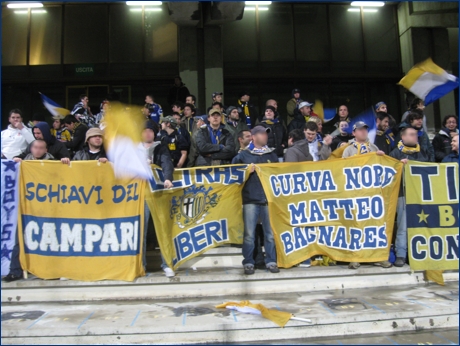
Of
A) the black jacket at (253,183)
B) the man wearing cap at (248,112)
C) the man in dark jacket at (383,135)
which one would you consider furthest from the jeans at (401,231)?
the man wearing cap at (248,112)

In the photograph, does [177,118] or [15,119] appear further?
[177,118]

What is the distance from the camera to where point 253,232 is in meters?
6.77

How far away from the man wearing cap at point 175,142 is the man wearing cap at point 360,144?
2921mm

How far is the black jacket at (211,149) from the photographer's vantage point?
7.77 m

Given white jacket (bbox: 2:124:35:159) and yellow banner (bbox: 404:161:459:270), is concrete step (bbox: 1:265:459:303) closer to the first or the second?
yellow banner (bbox: 404:161:459:270)

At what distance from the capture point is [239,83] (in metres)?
14.4

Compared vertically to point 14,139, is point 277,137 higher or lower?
higher

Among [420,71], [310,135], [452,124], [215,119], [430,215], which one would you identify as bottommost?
[430,215]

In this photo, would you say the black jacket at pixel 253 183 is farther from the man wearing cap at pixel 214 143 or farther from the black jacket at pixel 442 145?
the black jacket at pixel 442 145

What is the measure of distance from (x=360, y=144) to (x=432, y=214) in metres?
1.55

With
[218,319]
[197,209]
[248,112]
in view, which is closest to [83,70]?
[248,112]

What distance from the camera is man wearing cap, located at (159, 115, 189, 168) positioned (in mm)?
8383

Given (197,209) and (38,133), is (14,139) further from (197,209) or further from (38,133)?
(197,209)

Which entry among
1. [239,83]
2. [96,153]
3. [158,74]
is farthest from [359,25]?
[96,153]
